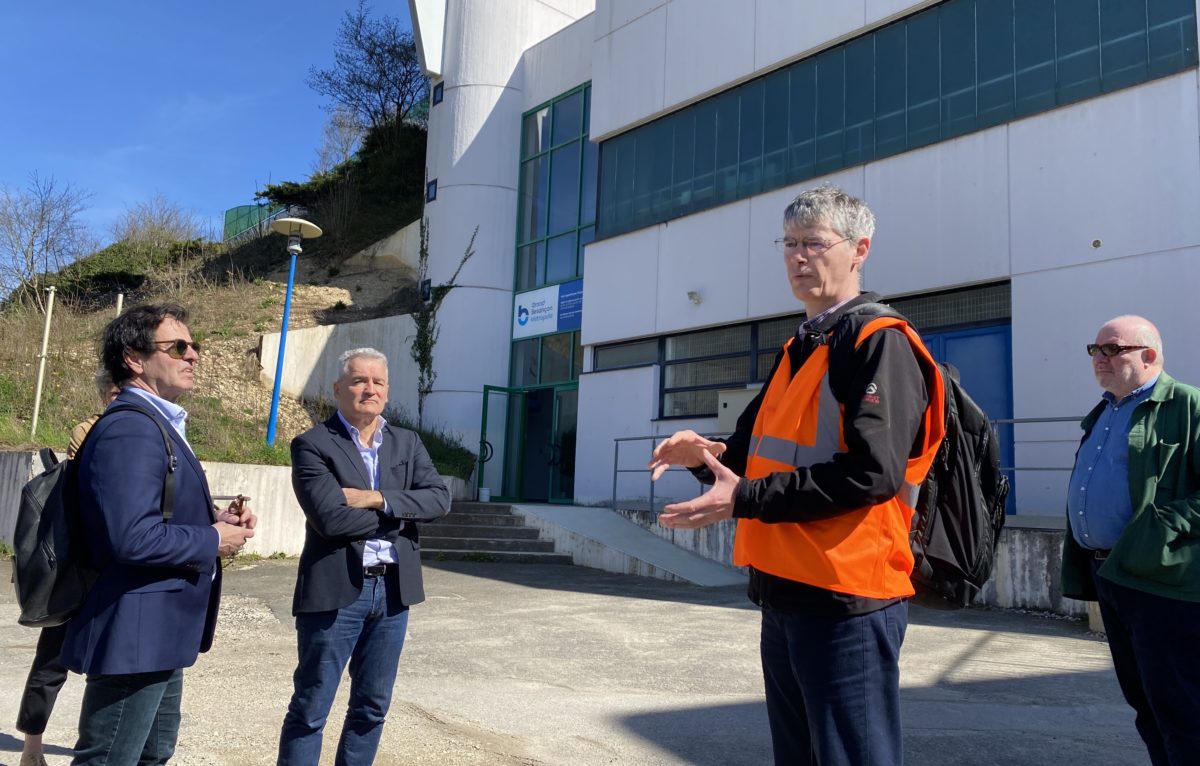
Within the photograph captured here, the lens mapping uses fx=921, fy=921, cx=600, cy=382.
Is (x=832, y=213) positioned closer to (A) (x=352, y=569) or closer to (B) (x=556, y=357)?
(A) (x=352, y=569)

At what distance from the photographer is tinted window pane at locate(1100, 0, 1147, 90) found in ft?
34.7

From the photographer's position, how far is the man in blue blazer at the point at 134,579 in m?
2.62

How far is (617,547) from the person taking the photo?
13.0 metres

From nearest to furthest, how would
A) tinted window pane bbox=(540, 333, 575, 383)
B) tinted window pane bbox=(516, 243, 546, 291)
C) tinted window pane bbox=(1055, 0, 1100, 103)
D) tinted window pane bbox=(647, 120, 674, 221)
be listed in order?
tinted window pane bbox=(1055, 0, 1100, 103) < tinted window pane bbox=(647, 120, 674, 221) < tinted window pane bbox=(540, 333, 575, 383) < tinted window pane bbox=(516, 243, 546, 291)

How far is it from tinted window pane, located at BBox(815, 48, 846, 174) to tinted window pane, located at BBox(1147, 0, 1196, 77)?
4153 millimetres

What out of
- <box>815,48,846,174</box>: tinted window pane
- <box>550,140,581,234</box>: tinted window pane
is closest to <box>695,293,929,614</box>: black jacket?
<box>815,48,846,174</box>: tinted window pane

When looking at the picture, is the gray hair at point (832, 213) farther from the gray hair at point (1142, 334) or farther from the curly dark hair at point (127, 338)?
the curly dark hair at point (127, 338)

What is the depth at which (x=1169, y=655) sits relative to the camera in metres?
3.18

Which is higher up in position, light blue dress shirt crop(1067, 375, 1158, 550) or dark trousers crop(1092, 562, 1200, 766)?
light blue dress shirt crop(1067, 375, 1158, 550)

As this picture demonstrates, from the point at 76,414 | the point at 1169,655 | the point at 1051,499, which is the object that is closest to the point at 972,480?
the point at 1169,655

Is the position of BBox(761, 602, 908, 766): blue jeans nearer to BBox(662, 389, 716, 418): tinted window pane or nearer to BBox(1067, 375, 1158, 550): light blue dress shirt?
BBox(1067, 375, 1158, 550): light blue dress shirt

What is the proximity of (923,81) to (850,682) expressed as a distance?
40.2ft

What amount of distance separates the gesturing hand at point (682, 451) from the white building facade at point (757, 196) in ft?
28.2

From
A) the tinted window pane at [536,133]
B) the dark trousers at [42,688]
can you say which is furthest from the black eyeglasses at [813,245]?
the tinted window pane at [536,133]
